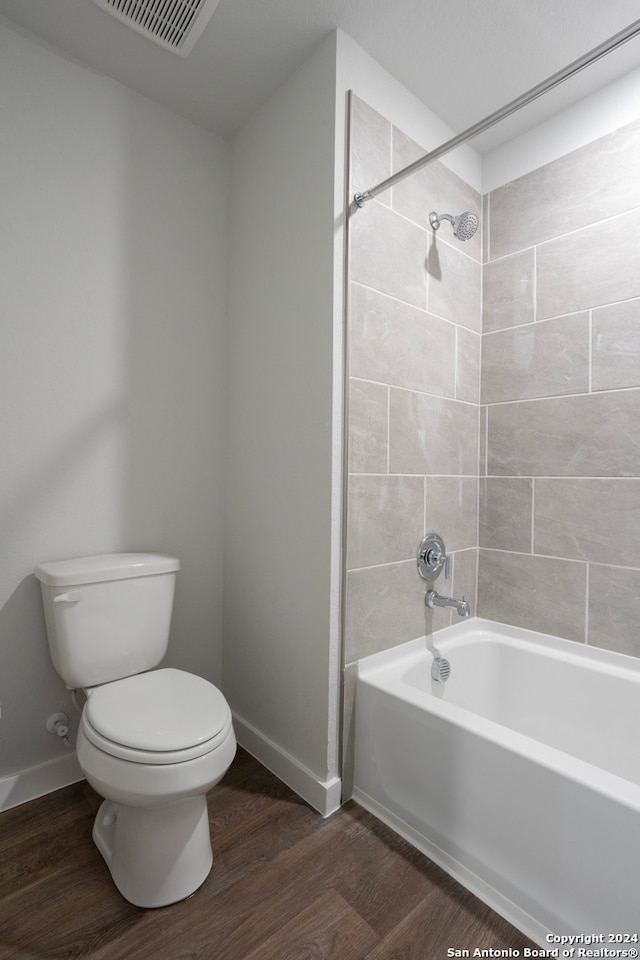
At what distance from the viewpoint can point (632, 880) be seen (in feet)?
3.16

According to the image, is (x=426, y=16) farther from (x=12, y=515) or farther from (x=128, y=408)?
(x=12, y=515)

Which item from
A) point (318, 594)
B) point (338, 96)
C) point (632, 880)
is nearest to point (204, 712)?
point (318, 594)

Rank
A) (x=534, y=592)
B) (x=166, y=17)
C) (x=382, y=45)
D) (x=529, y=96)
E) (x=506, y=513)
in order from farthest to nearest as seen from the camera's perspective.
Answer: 1. (x=506, y=513)
2. (x=534, y=592)
3. (x=382, y=45)
4. (x=166, y=17)
5. (x=529, y=96)

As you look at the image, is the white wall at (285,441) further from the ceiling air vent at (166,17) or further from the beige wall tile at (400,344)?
the ceiling air vent at (166,17)

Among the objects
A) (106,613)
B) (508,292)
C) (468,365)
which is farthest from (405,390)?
(106,613)

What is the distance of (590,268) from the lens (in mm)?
1734

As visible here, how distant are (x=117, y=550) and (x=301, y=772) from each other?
100cm

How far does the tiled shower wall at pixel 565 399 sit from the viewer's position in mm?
1647

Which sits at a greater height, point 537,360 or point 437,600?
point 537,360

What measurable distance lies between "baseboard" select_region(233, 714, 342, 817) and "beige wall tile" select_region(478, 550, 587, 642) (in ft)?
3.07

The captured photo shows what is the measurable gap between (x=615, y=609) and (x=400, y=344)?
1.18 m

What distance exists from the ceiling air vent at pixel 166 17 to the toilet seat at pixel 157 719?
1.97 meters

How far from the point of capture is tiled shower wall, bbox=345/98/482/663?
5.17 feet

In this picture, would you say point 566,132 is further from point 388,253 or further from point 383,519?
point 383,519
